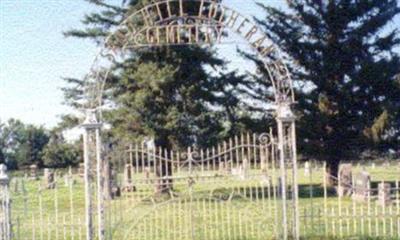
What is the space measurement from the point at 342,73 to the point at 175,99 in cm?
750

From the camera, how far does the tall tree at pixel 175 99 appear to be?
25.3 metres

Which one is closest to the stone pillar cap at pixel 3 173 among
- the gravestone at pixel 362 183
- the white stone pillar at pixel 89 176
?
the white stone pillar at pixel 89 176

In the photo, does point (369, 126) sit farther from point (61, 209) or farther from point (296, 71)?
point (61, 209)

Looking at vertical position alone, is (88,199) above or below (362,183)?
above

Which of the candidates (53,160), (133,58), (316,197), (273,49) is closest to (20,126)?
(53,160)

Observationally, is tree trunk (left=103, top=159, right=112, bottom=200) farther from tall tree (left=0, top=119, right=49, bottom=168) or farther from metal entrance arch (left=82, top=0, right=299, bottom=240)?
tall tree (left=0, top=119, right=49, bottom=168)

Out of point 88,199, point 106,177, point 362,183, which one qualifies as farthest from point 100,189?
point 362,183

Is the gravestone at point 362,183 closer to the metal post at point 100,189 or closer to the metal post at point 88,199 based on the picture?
the metal post at point 100,189

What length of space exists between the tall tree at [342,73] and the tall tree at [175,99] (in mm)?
2889

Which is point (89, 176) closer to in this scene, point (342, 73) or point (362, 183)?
point (362, 183)

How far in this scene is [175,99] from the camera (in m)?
26.2


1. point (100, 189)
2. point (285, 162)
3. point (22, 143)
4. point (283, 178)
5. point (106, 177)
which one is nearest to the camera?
point (100, 189)

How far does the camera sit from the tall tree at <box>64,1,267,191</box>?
83.1 ft

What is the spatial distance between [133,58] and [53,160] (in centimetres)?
3148
